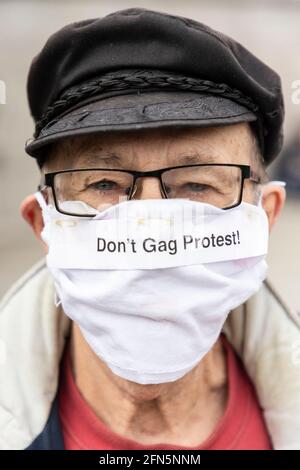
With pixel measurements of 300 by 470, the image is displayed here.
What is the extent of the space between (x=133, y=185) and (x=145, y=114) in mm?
192

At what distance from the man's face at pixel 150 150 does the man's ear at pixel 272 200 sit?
0.93ft

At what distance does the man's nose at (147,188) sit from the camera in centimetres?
130

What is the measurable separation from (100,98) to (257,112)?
1.53 feet

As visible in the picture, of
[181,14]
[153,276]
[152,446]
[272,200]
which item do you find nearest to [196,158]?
[153,276]

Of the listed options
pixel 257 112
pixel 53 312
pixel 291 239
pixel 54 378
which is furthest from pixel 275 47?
pixel 54 378

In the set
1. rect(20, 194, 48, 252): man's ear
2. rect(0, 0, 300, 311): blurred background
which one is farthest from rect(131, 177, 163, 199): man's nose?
rect(0, 0, 300, 311): blurred background

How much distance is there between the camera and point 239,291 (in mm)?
1386

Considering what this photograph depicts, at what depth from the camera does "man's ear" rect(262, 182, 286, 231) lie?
165cm

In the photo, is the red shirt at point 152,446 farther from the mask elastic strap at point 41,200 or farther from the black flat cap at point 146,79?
the black flat cap at point 146,79

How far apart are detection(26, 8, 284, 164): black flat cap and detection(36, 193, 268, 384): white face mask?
22cm

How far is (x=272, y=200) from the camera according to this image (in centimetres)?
168

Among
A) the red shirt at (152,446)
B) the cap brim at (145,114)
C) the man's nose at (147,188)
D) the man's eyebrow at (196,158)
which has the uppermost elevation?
the cap brim at (145,114)

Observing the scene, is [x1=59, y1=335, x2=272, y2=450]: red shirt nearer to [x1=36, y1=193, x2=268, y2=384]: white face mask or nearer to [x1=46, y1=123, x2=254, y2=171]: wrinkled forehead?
[x1=36, y1=193, x2=268, y2=384]: white face mask

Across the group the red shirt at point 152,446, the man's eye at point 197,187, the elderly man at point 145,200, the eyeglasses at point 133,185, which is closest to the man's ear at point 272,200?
the elderly man at point 145,200
